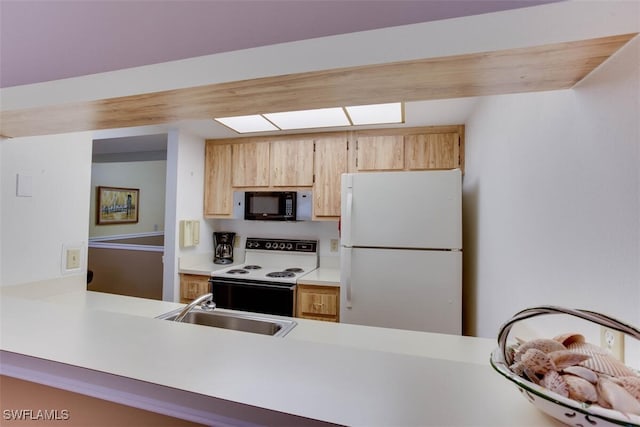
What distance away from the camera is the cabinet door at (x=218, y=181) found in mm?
3018

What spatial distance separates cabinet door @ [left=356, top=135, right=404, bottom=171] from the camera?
8.24 feet

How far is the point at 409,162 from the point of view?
2.49 m

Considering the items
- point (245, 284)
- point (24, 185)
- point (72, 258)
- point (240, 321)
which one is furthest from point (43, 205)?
point (245, 284)

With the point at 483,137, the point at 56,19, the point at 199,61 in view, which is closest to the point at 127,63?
the point at 56,19

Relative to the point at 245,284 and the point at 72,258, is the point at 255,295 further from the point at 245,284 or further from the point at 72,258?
the point at 72,258

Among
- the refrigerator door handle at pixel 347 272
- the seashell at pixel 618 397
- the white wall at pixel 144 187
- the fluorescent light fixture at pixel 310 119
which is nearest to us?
the seashell at pixel 618 397

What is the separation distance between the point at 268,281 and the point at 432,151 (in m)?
1.78

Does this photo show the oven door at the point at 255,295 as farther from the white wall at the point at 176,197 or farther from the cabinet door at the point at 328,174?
the cabinet door at the point at 328,174

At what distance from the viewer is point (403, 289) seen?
1986mm

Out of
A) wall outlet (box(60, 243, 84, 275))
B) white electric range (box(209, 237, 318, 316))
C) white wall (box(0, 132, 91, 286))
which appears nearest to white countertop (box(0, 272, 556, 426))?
white wall (box(0, 132, 91, 286))

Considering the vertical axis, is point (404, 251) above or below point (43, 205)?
below

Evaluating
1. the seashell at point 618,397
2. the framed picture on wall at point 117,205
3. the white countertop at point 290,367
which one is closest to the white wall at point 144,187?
the framed picture on wall at point 117,205

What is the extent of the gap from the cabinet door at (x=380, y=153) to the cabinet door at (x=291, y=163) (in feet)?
1.60

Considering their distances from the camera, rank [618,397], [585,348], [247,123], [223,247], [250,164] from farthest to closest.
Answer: [223,247]
[250,164]
[247,123]
[585,348]
[618,397]
